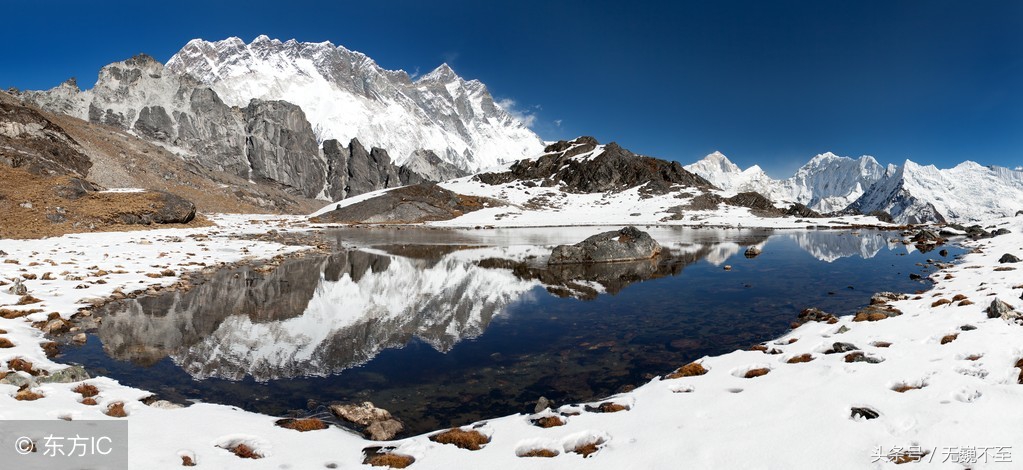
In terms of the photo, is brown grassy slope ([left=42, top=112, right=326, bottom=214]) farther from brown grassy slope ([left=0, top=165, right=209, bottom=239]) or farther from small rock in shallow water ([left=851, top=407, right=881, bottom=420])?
small rock in shallow water ([left=851, top=407, right=881, bottom=420])

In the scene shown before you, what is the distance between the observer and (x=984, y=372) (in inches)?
386

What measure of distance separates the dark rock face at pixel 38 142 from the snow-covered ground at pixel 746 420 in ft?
308

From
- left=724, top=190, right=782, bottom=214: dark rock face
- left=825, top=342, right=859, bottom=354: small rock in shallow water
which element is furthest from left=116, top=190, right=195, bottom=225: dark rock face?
left=724, top=190, right=782, bottom=214: dark rock face

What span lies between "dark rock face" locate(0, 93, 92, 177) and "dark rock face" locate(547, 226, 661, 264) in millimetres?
87623

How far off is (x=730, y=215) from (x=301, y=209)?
14993 cm

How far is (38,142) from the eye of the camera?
3620 inches

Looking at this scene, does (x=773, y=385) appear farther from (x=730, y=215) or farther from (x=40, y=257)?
(x=730, y=215)

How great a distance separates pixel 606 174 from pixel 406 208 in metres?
88.3

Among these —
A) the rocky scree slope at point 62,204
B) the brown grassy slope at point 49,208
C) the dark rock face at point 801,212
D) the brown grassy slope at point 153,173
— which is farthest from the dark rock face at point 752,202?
the brown grassy slope at point 153,173

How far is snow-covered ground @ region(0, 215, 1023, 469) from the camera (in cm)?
738

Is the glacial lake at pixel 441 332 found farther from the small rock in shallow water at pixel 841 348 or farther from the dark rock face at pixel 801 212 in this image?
the dark rock face at pixel 801 212

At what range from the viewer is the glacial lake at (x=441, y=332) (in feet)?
40.0

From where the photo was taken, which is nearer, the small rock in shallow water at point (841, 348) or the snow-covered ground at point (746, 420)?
the snow-covered ground at point (746, 420)

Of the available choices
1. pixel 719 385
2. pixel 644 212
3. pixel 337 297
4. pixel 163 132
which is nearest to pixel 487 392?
pixel 719 385
